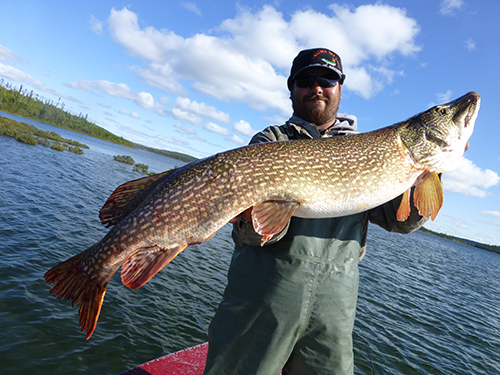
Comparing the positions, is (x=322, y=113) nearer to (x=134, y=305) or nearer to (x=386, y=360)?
(x=134, y=305)

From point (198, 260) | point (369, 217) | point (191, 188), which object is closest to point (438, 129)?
point (369, 217)

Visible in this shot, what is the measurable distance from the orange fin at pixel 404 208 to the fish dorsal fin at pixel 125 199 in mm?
2038

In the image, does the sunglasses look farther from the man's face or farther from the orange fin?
the orange fin

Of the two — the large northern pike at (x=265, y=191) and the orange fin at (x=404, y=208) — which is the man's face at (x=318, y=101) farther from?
the orange fin at (x=404, y=208)

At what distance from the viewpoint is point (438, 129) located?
2.56 meters

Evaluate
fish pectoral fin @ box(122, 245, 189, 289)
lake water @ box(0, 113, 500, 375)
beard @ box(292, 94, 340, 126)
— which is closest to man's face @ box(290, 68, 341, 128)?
beard @ box(292, 94, 340, 126)

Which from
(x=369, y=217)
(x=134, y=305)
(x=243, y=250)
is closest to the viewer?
(x=243, y=250)

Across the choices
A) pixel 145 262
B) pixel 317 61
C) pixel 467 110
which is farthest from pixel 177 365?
pixel 467 110

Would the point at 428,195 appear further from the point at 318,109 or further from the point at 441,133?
the point at 318,109

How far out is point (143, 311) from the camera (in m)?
6.79

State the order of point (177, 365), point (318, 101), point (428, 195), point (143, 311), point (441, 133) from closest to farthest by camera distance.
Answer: point (428, 195) < point (441, 133) < point (318, 101) < point (177, 365) < point (143, 311)

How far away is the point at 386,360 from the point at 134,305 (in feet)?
22.0

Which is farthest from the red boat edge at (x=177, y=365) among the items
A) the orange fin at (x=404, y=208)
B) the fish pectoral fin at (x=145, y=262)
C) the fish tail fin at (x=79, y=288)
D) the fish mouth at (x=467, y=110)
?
the fish mouth at (x=467, y=110)

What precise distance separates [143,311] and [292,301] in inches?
226
